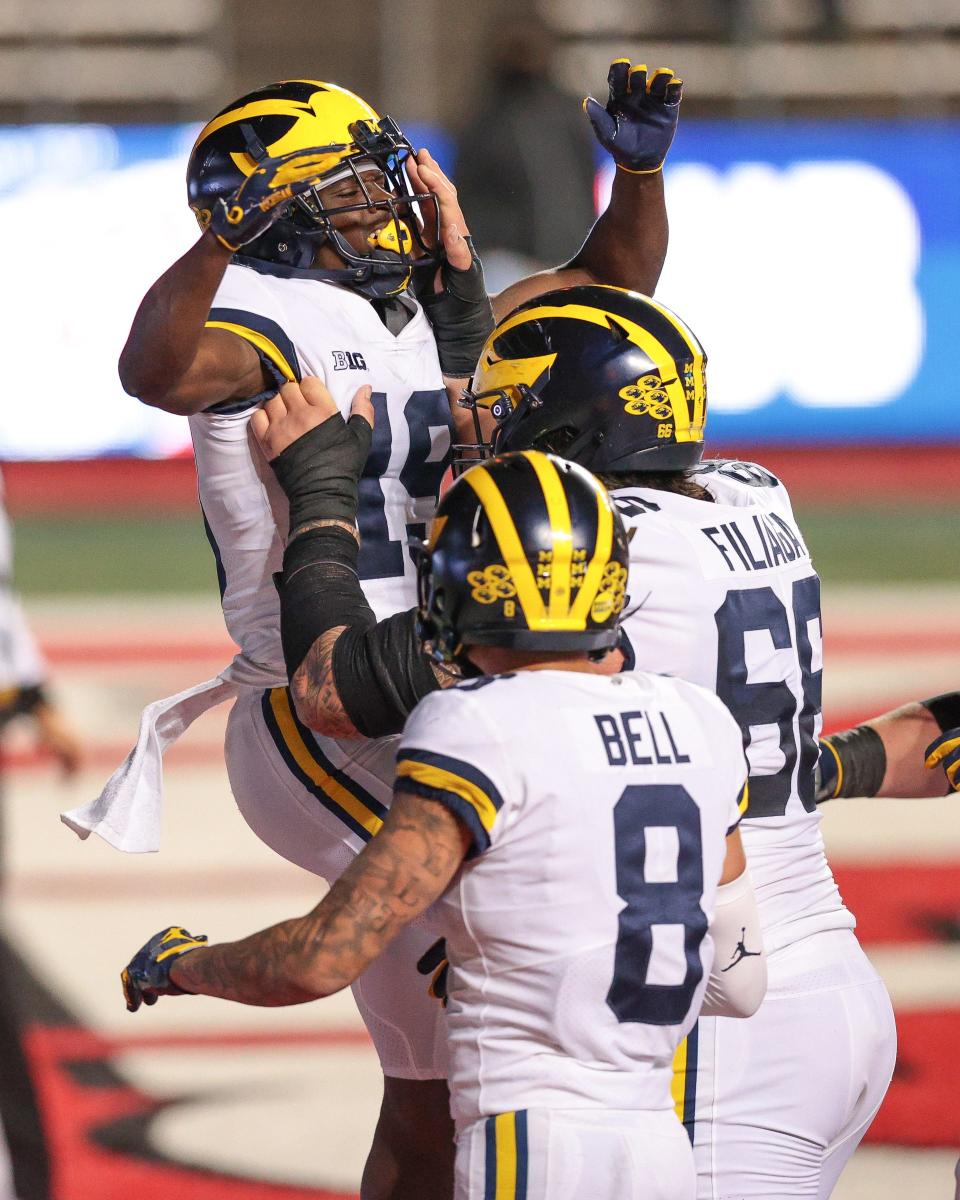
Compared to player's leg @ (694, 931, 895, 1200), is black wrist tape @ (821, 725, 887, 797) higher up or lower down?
higher up

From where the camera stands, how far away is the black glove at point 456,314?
3609mm

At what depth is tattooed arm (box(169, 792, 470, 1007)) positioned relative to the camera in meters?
2.38

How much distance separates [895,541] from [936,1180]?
8.00 m

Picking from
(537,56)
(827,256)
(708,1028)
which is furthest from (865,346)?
(708,1028)

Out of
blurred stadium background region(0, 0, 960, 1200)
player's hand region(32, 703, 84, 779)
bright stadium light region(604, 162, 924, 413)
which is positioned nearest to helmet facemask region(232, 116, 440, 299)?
player's hand region(32, 703, 84, 779)

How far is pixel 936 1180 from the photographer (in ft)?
13.8

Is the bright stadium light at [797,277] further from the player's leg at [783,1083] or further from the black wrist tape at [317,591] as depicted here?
the player's leg at [783,1083]

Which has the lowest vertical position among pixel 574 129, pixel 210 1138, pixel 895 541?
pixel 895 541

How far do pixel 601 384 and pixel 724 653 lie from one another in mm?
518

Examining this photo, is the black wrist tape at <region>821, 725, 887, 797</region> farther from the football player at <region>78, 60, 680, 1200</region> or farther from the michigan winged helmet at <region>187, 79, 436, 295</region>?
the michigan winged helmet at <region>187, 79, 436, 295</region>

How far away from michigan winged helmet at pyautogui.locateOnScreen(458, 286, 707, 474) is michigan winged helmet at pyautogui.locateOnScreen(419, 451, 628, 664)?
46 centimetres

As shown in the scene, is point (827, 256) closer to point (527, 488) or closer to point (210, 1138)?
point (210, 1138)

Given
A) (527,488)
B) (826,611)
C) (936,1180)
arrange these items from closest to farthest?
(527,488) → (936,1180) → (826,611)

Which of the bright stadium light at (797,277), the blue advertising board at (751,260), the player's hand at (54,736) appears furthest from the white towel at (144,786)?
the bright stadium light at (797,277)
